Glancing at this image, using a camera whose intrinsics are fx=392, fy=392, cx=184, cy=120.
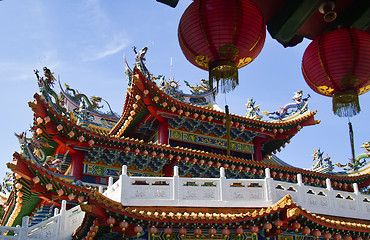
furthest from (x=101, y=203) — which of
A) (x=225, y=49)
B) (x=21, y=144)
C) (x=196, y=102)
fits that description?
(x=196, y=102)

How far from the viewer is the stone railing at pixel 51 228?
324 inches

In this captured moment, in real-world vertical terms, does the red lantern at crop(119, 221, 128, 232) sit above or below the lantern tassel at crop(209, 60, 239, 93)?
below

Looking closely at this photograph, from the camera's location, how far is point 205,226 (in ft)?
24.8

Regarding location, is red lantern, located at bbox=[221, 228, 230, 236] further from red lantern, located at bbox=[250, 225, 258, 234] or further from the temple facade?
red lantern, located at bbox=[250, 225, 258, 234]

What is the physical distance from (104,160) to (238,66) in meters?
9.39

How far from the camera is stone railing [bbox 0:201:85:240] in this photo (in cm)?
823

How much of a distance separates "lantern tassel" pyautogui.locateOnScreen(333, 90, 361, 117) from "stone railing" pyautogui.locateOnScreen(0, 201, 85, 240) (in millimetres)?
7198

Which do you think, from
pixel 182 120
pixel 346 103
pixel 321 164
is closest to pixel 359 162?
pixel 321 164

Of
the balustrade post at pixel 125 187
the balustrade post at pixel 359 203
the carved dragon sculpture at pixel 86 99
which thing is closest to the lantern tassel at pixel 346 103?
the balustrade post at pixel 125 187

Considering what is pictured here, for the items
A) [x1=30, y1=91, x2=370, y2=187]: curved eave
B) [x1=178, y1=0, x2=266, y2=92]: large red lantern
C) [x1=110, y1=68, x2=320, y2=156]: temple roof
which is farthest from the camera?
[x1=110, y1=68, x2=320, y2=156]: temple roof

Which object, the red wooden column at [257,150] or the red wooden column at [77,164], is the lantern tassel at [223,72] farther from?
the red wooden column at [257,150]

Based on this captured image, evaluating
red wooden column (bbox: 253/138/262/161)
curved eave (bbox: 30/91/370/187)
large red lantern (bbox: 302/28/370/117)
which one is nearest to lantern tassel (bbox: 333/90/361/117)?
large red lantern (bbox: 302/28/370/117)

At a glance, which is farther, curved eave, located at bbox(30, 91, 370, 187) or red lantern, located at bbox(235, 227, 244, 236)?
curved eave, located at bbox(30, 91, 370, 187)

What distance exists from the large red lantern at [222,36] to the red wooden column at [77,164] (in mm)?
9059
